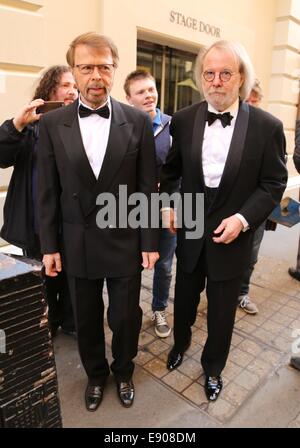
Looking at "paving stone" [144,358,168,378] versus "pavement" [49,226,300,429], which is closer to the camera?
"pavement" [49,226,300,429]

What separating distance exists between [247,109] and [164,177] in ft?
2.09

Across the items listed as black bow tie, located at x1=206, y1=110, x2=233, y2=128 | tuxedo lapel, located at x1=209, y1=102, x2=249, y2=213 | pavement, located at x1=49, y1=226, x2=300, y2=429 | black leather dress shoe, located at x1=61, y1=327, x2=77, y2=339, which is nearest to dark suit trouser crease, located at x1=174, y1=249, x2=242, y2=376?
pavement, located at x1=49, y1=226, x2=300, y2=429

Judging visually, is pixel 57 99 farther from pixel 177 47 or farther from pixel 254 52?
pixel 254 52

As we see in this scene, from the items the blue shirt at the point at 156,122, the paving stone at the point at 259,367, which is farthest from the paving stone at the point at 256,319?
the blue shirt at the point at 156,122

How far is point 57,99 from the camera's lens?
2.42 metres

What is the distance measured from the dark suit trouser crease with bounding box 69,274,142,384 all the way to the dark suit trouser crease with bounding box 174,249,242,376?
0.34 m

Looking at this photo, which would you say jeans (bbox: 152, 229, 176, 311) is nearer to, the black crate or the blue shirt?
the blue shirt

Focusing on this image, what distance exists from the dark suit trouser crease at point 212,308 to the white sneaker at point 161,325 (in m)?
0.48

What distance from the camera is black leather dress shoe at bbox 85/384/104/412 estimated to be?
2.24 meters

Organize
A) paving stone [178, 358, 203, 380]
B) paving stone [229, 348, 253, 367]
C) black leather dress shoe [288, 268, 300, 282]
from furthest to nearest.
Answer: black leather dress shoe [288, 268, 300, 282] < paving stone [229, 348, 253, 367] < paving stone [178, 358, 203, 380]

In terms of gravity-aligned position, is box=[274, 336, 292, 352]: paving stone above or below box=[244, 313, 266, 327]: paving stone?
below

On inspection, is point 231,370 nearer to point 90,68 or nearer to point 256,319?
point 256,319

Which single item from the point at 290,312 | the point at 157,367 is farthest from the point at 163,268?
the point at 290,312

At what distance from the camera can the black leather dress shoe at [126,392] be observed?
2268 millimetres
